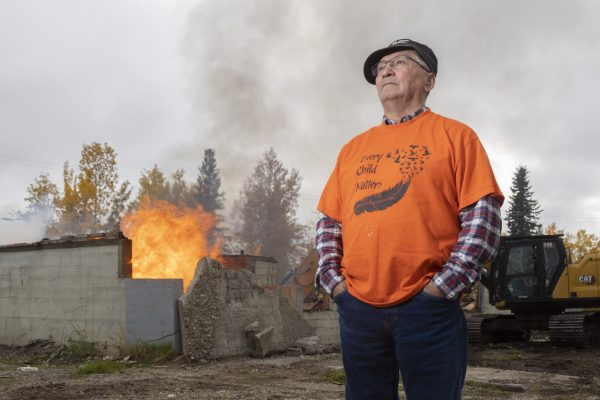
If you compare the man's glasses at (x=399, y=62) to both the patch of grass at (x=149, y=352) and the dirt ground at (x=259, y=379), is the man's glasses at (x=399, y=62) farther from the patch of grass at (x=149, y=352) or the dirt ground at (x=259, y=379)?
the patch of grass at (x=149, y=352)

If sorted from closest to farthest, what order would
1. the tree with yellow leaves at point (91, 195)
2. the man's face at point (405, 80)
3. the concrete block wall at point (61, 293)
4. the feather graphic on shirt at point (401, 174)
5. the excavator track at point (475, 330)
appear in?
1. the feather graphic on shirt at point (401, 174)
2. the man's face at point (405, 80)
3. the concrete block wall at point (61, 293)
4. the excavator track at point (475, 330)
5. the tree with yellow leaves at point (91, 195)

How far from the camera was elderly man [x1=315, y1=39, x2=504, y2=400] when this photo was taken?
2301mm

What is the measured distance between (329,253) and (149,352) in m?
9.37

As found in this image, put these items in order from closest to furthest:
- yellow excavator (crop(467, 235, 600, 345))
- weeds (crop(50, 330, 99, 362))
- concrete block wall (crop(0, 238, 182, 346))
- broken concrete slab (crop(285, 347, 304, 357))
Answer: concrete block wall (crop(0, 238, 182, 346)), weeds (crop(50, 330, 99, 362)), broken concrete slab (crop(285, 347, 304, 357)), yellow excavator (crop(467, 235, 600, 345))

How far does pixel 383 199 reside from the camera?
8.16ft

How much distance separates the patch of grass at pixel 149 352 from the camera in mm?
11049

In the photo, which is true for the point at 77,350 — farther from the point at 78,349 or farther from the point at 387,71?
the point at 387,71

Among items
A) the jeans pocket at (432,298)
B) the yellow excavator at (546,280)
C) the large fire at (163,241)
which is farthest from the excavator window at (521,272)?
the jeans pocket at (432,298)

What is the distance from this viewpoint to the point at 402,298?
7.59 ft

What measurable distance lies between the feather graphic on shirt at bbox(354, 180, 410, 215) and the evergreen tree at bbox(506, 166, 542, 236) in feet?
148

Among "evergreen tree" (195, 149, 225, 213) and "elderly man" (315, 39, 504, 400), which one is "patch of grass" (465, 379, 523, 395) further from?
"evergreen tree" (195, 149, 225, 213)

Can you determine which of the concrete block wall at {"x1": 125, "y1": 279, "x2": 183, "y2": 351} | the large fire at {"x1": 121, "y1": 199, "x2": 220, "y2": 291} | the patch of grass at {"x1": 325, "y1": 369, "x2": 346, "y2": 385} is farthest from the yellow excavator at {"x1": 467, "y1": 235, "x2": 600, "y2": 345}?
the concrete block wall at {"x1": 125, "y1": 279, "x2": 183, "y2": 351}

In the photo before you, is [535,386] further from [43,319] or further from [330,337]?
[43,319]

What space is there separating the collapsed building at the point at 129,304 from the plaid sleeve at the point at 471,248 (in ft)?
31.3
